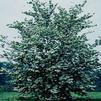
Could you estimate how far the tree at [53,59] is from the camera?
1934 cm

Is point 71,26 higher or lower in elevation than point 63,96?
higher

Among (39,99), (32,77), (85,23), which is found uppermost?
(85,23)

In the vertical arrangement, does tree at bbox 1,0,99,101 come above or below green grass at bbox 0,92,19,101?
above

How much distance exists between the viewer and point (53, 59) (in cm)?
1948

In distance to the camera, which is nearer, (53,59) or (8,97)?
(53,59)

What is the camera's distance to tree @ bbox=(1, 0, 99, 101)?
1934 centimetres

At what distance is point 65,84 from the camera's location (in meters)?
19.8

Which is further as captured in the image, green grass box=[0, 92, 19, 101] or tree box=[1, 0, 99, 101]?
green grass box=[0, 92, 19, 101]

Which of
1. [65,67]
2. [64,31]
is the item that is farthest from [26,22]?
[65,67]

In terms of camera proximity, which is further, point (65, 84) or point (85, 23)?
point (85, 23)

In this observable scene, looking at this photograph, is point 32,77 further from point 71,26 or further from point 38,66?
point 71,26

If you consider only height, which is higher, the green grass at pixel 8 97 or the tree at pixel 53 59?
the tree at pixel 53 59

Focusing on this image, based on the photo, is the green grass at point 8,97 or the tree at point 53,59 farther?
the green grass at point 8,97

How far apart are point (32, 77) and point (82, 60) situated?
10.0 ft
